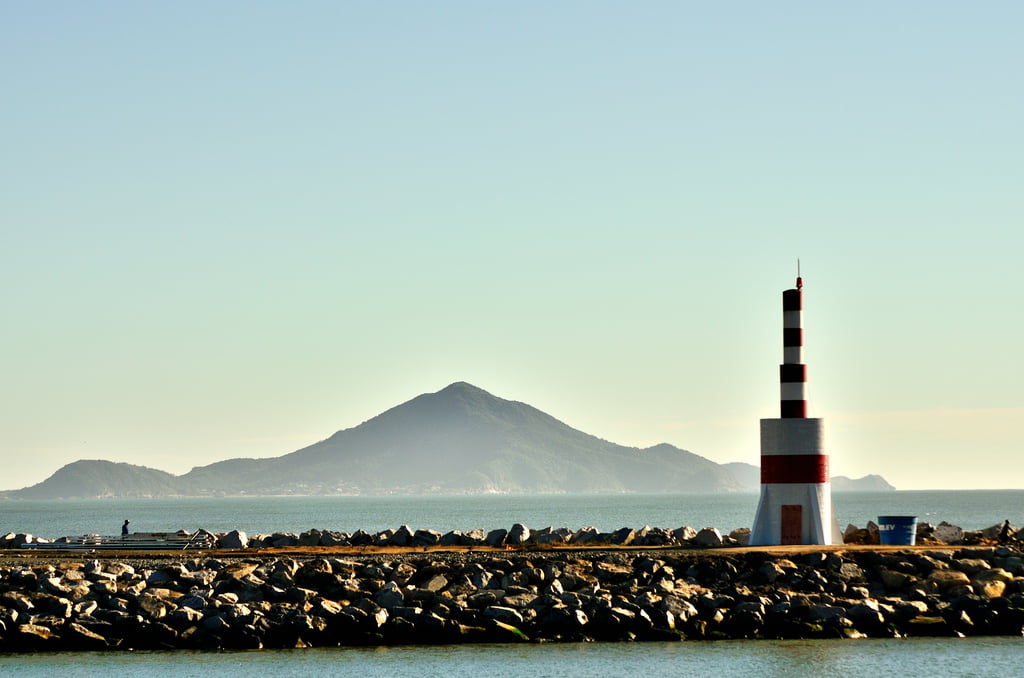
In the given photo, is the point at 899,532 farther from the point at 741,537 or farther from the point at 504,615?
the point at 504,615

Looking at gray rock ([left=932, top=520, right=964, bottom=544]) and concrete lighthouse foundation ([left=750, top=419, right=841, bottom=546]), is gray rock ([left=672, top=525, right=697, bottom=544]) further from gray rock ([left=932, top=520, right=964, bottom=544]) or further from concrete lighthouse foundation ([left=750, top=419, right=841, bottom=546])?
gray rock ([left=932, top=520, right=964, bottom=544])

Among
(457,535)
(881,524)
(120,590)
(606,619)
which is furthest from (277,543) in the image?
(881,524)

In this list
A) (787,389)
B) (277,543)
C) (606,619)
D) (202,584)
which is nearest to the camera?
(606,619)

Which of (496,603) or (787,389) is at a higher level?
(787,389)

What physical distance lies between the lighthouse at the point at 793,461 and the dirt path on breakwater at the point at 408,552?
687 mm

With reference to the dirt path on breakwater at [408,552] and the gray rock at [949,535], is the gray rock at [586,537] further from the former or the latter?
the gray rock at [949,535]

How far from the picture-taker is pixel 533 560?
38.6 m

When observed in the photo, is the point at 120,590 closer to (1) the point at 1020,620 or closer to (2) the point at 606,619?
(2) the point at 606,619

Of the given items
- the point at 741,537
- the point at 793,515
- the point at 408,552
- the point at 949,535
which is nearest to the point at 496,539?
the point at 408,552

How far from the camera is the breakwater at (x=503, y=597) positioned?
34125mm

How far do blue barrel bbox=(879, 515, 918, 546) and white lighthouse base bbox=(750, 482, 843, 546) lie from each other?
2.40 m

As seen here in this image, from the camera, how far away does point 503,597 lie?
3584 centimetres

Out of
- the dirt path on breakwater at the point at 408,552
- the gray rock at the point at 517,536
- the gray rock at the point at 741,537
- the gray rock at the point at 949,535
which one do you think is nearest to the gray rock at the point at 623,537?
the dirt path on breakwater at the point at 408,552

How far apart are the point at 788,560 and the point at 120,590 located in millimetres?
15716
